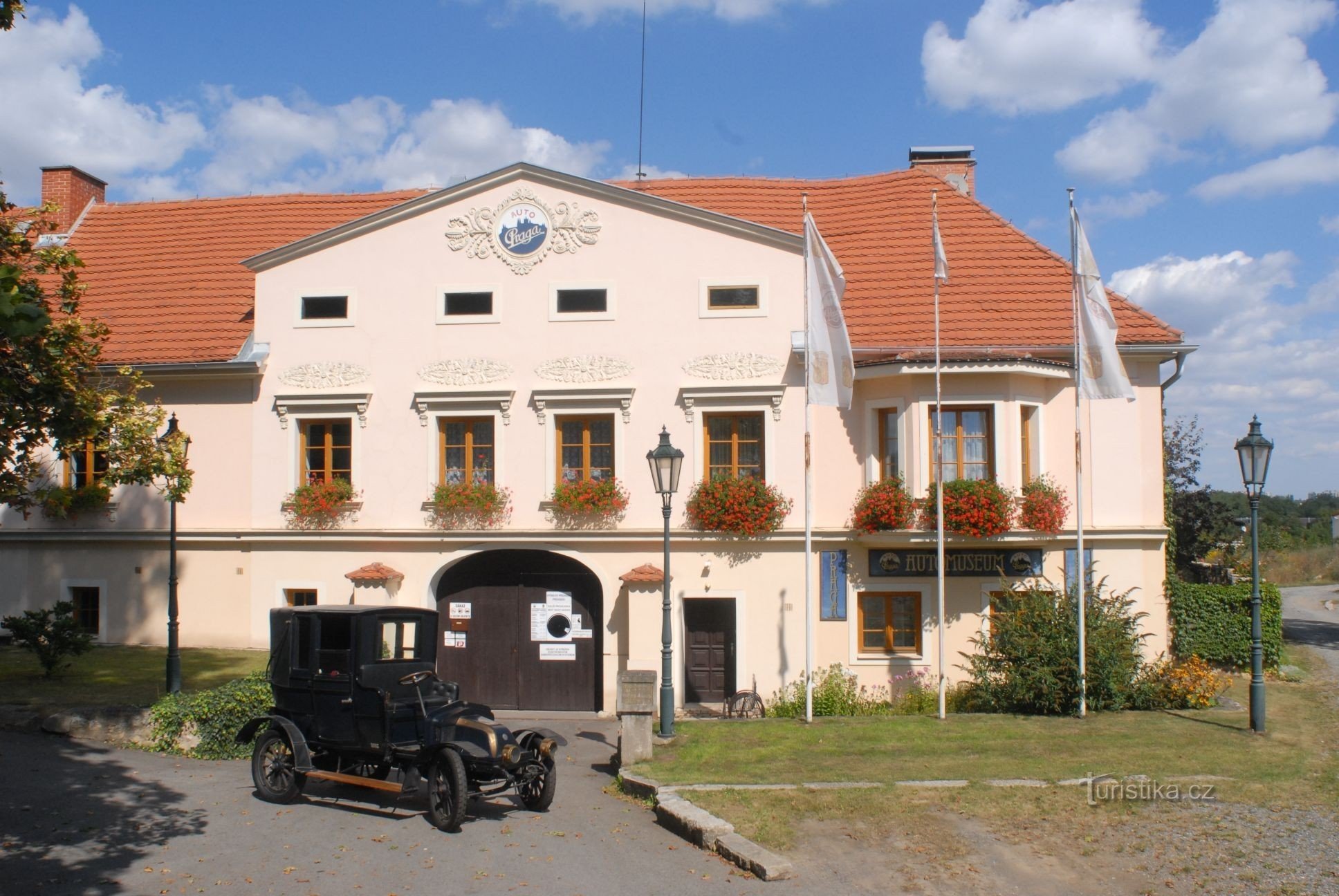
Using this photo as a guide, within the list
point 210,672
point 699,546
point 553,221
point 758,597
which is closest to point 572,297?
point 553,221

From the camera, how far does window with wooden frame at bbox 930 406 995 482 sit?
1822 cm

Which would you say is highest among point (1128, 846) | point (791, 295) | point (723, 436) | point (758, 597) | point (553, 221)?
point (553, 221)

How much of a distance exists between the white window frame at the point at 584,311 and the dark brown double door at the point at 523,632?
4219 millimetres

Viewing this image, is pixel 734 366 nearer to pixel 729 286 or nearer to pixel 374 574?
pixel 729 286

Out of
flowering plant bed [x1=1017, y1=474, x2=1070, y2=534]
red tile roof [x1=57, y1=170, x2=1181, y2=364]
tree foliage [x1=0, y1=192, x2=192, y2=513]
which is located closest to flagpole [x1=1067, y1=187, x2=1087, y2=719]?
flowering plant bed [x1=1017, y1=474, x2=1070, y2=534]

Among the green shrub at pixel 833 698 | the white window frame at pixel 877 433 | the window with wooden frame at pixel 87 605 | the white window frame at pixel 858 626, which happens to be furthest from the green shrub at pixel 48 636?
the white window frame at pixel 877 433

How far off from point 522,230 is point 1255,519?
41.2 ft

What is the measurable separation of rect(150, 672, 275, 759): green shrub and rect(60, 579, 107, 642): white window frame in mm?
7010

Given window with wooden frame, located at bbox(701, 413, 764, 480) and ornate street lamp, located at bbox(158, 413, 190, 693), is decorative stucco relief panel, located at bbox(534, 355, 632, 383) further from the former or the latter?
ornate street lamp, located at bbox(158, 413, 190, 693)

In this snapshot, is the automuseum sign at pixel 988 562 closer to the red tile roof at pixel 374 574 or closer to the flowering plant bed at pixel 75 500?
the red tile roof at pixel 374 574

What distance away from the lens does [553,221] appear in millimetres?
19734

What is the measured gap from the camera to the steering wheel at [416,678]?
11.8 m

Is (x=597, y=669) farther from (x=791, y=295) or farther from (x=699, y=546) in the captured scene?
(x=791, y=295)

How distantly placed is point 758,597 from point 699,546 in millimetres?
1303
